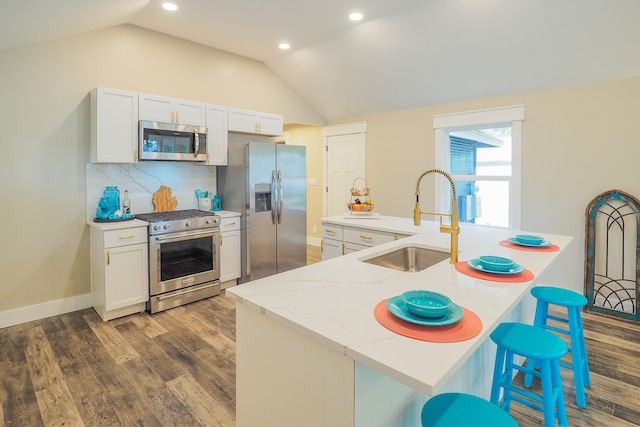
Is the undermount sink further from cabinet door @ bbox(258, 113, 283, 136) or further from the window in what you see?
cabinet door @ bbox(258, 113, 283, 136)

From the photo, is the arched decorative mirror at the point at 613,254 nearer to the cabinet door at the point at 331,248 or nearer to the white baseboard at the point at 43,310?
the cabinet door at the point at 331,248

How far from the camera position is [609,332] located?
9.93 ft

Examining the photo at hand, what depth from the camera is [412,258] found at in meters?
2.32

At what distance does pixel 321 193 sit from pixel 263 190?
2301 mm

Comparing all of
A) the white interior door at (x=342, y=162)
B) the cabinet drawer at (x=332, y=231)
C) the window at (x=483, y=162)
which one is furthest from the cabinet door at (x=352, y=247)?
the white interior door at (x=342, y=162)

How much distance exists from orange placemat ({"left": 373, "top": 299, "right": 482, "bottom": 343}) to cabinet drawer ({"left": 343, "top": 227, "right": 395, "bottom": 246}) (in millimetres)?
1760

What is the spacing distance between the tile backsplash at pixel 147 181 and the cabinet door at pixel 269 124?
87 centimetres

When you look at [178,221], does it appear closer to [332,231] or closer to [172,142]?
[172,142]

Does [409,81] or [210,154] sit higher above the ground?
[409,81]

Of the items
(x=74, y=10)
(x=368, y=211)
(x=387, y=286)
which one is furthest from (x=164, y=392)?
(x=74, y=10)

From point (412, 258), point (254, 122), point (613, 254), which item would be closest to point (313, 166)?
point (254, 122)

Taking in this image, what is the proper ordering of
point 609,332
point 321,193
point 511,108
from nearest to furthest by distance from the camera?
point 609,332 → point 511,108 → point 321,193

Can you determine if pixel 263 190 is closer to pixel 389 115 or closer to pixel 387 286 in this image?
pixel 389 115

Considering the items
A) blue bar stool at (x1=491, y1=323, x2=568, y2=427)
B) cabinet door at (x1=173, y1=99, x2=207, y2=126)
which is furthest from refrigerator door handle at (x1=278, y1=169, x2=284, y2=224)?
blue bar stool at (x1=491, y1=323, x2=568, y2=427)
